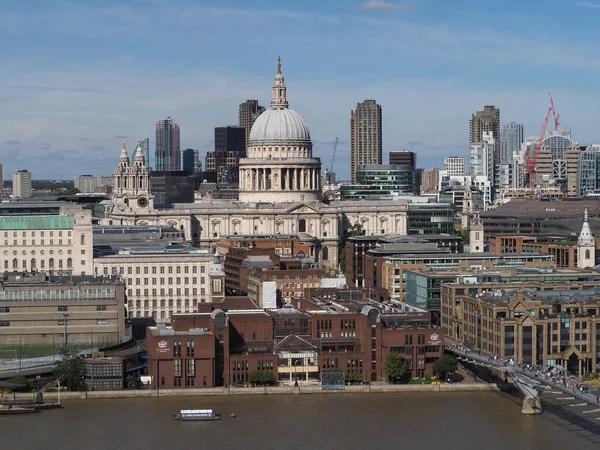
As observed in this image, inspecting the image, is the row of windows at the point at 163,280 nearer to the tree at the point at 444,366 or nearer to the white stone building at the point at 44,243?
the white stone building at the point at 44,243

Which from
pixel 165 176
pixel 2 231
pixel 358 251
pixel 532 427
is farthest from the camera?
pixel 165 176

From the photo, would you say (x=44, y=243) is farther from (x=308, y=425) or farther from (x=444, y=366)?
(x=308, y=425)

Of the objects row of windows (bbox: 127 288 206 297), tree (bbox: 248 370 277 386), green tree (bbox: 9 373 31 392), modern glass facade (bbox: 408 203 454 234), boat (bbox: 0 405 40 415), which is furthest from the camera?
modern glass facade (bbox: 408 203 454 234)

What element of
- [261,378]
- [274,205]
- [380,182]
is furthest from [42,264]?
[380,182]

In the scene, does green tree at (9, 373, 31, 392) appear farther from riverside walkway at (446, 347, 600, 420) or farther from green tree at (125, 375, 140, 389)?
riverside walkway at (446, 347, 600, 420)

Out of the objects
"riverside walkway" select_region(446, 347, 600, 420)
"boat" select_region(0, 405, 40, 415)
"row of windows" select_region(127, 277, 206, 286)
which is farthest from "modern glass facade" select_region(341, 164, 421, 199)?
"boat" select_region(0, 405, 40, 415)

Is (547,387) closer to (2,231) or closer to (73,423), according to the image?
(73,423)

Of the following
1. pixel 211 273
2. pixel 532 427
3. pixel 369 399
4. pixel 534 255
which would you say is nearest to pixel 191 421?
pixel 369 399
